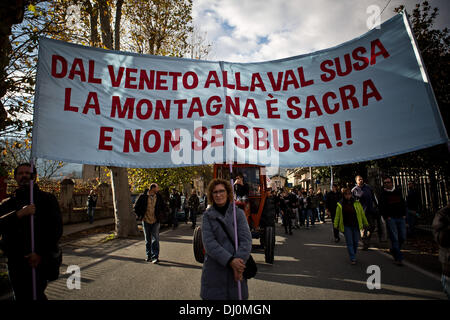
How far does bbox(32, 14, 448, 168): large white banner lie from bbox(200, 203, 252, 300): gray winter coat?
0.74 meters

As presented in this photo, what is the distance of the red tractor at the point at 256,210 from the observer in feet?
19.3

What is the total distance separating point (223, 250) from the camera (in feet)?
8.48

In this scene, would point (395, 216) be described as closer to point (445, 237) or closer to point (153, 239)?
point (445, 237)

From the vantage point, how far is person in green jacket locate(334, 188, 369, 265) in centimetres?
621

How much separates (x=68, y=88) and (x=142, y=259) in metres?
5.28

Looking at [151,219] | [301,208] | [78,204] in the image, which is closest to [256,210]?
[151,219]

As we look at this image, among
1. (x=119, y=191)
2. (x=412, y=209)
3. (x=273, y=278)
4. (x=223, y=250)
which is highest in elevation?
(x=119, y=191)

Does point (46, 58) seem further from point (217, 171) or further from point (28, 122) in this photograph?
point (217, 171)

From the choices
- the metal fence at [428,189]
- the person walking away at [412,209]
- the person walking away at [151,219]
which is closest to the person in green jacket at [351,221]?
the person walking away at [412,209]

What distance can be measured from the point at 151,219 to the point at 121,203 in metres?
5.10

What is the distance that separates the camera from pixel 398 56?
2.94m

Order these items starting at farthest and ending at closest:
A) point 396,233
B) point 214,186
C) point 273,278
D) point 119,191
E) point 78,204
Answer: point 78,204, point 119,191, point 396,233, point 273,278, point 214,186

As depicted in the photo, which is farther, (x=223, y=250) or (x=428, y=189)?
(x=428, y=189)

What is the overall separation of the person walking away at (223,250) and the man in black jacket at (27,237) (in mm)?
1635
